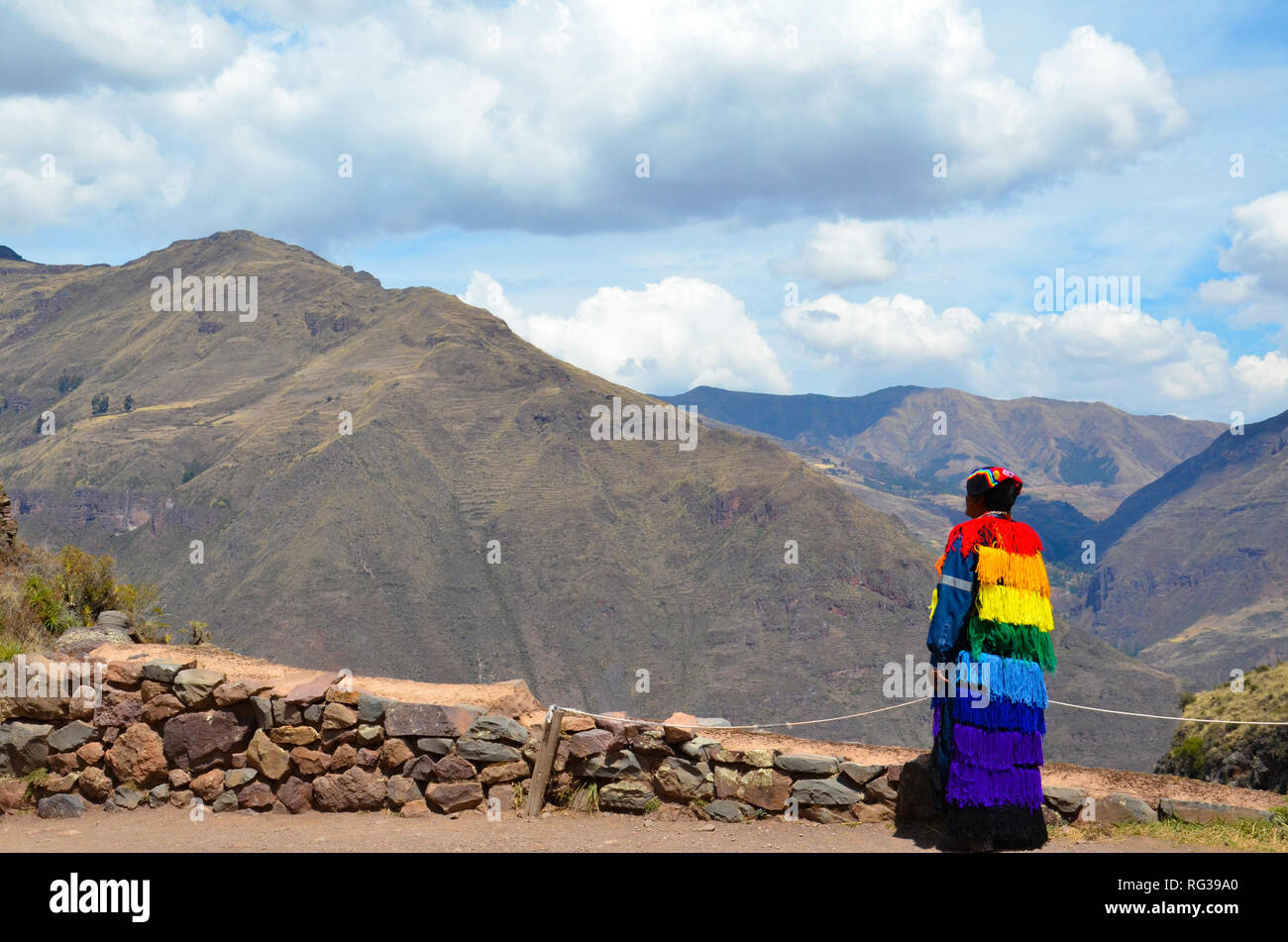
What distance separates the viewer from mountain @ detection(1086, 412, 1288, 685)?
429 feet

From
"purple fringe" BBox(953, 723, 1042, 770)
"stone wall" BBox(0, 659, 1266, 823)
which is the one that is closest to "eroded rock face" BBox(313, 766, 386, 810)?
"stone wall" BBox(0, 659, 1266, 823)

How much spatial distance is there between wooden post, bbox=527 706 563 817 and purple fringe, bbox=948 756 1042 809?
126 inches

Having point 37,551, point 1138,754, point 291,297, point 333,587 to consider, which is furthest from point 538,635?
point 291,297

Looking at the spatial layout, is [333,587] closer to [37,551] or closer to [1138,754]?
[1138,754]

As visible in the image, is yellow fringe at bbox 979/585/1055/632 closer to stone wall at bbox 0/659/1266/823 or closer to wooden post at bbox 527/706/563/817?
stone wall at bbox 0/659/1266/823

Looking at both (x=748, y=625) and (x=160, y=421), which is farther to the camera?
(x=160, y=421)

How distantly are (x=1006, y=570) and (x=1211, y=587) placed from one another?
187328mm

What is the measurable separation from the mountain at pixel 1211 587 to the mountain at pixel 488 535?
3885 cm

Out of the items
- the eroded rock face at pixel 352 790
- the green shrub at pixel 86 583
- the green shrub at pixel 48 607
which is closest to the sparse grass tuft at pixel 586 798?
the eroded rock face at pixel 352 790

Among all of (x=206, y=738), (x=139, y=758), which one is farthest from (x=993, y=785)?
(x=139, y=758)

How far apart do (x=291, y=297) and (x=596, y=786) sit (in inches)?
6727

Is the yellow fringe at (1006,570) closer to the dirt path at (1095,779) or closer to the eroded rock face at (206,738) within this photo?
the dirt path at (1095,779)

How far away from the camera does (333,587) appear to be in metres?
88.5

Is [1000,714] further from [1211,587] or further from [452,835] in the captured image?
[1211,587]
